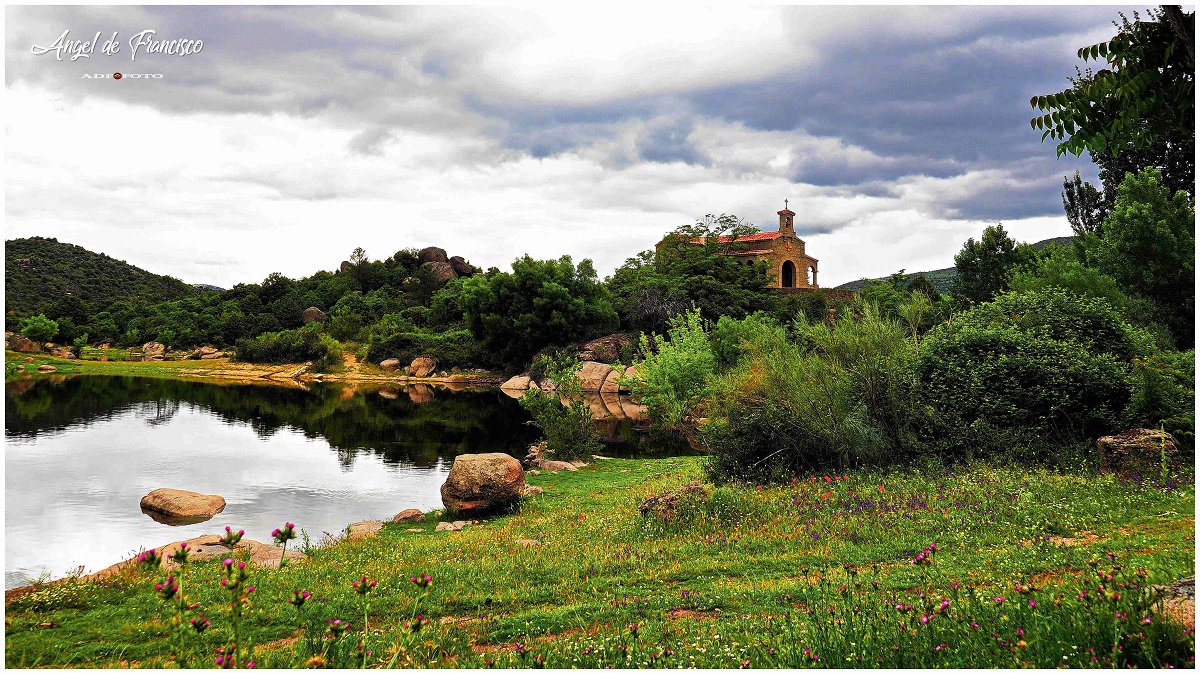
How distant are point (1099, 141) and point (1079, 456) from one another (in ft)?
27.9

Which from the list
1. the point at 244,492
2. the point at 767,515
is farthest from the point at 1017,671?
the point at 244,492

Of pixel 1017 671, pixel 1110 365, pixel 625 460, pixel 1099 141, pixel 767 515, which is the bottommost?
pixel 625 460

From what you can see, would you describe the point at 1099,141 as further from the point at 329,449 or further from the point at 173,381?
the point at 173,381

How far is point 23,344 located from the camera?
4888 cm

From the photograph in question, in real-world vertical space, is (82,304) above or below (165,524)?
above

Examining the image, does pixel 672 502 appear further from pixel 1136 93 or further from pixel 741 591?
pixel 1136 93

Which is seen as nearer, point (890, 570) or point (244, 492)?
point (890, 570)

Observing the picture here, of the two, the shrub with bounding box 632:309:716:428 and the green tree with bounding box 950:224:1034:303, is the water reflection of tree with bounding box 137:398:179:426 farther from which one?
the green tree with bounding box 950:224:1034:303

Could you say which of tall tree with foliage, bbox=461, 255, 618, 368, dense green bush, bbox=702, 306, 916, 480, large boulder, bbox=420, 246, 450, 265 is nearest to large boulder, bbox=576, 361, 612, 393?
tall tree with foliage, bbox=461, 255, 618, 368

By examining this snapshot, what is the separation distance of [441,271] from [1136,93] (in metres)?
76.5

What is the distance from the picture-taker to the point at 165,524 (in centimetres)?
1280

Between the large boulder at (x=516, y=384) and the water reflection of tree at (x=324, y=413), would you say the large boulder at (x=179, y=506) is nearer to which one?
the water reflection of tree at (x=324, y=413)

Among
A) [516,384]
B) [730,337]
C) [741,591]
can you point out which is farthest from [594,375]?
[741,591]

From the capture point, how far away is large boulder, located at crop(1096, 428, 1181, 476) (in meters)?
10.2
